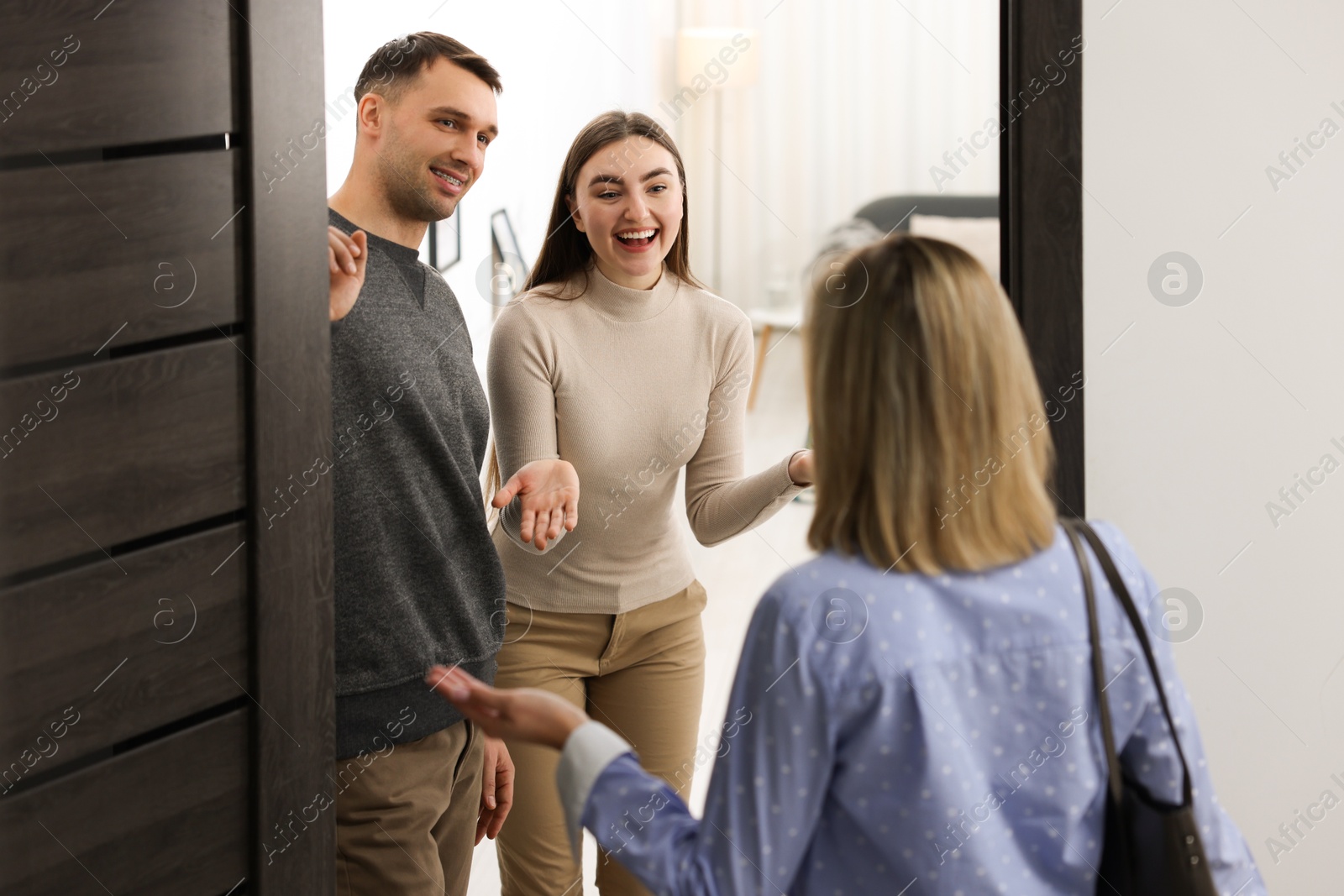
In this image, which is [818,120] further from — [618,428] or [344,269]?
[344,269]

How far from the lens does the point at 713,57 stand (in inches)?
233

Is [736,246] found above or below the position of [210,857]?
above

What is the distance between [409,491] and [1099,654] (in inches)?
29.3

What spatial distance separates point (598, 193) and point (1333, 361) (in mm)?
980

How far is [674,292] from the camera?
171 cm

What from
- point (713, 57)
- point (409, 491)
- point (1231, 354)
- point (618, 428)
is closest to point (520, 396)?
point (618, 428)

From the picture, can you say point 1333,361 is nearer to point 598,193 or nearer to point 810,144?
point 598,193

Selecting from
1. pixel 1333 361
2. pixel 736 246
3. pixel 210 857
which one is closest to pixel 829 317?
pixel 210 857

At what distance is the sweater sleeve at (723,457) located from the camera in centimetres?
166

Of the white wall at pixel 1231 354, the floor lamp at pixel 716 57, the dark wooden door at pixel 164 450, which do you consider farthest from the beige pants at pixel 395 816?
the floor lamp at pixel 716 57

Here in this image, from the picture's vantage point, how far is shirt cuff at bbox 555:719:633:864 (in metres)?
0.90

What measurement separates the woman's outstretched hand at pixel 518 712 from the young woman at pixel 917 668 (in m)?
0.04

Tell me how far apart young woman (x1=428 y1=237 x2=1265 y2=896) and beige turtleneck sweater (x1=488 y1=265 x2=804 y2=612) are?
675 mm

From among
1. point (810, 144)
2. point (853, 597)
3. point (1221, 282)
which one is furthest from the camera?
point (810, 144)
